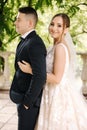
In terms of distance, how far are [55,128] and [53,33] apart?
0.74m

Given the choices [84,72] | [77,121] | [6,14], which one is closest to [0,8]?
[6,14]

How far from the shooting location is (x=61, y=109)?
2850 millimetres

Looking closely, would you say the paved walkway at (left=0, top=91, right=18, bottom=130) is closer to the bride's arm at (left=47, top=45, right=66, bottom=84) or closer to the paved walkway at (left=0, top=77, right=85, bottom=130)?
the paved walkway at (left=0, top=77, right=85, bottom=130)

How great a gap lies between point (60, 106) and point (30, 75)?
50 centimetres

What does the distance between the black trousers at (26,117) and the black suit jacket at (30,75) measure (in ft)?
0.17

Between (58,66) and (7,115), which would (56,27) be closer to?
(58,66)

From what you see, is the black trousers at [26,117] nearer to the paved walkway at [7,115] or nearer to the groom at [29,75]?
the groom at [29,75]

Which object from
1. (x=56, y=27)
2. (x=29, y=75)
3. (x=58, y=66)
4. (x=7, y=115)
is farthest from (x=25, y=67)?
(x=7, y=115)

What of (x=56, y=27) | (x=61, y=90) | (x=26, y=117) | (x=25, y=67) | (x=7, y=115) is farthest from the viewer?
(x=7, y=115)

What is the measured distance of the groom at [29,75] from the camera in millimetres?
2348

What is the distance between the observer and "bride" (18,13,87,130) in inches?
104

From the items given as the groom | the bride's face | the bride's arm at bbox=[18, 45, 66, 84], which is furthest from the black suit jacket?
the bride's face

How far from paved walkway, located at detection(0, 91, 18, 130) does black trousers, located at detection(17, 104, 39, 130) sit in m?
1.76

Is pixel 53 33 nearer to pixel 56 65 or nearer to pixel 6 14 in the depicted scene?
pixel 56 65
